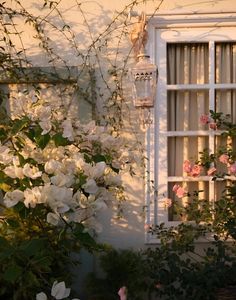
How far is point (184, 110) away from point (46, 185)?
2.96m

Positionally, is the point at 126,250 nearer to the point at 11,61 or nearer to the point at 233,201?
the point at 233,201

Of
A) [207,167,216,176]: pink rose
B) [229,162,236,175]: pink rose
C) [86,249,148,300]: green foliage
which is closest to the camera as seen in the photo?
[86,249,148,300]: green foliage

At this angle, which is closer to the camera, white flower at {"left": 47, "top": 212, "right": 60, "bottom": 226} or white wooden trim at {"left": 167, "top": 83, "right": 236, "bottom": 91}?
white flower at {"left": 47, "top": 212, "right": 60, "bottom": 226}

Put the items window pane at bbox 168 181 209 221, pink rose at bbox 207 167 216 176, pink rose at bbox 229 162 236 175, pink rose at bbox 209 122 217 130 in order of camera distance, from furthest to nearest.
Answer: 1. window pane at bbox 168 181 209 221
2. pink rose at bbox 209 122 217 130
3. pink rose at bbox 207 167 216 176
4. pink rose at bbox 229 162 236 175

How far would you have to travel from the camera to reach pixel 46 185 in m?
2.21

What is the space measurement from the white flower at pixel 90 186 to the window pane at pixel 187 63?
2776mm

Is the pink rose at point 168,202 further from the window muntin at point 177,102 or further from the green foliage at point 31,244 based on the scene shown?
the green foliage at point 31,244

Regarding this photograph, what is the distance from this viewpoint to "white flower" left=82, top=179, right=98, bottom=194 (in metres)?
2.34

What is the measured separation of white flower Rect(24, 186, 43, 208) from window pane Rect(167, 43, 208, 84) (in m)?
2.98

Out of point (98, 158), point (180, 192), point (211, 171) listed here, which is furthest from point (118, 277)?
point (98, 158)

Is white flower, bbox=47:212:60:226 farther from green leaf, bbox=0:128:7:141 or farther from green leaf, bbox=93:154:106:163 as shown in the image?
green leaf, bbox=0:128:7:141

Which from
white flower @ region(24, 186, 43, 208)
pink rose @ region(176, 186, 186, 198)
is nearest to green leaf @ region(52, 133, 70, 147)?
white flower @ region(24, 186, 43, 208)

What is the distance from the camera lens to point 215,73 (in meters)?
4.93

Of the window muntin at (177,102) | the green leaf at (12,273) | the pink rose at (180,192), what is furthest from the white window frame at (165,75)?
the green leaf at (12,273)
